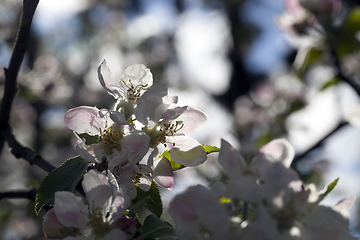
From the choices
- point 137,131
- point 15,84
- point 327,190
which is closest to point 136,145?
point 137,131

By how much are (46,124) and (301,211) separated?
189 inches

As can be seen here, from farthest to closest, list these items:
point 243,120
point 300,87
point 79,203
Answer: point 243,120 → point 300,87 → point 79,203

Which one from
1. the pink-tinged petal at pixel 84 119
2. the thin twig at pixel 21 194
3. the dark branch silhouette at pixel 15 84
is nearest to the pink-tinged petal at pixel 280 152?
the pink-tinged petal at pixel 84 119

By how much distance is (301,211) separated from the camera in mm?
604

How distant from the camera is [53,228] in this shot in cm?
71

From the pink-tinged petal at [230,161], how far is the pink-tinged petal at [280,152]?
4cm

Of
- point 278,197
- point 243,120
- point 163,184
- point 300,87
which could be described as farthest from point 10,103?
point 243,120

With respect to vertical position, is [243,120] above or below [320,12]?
below

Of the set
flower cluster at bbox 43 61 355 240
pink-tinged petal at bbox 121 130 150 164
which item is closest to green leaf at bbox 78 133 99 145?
flower cluster at bbox 43 61 355 240

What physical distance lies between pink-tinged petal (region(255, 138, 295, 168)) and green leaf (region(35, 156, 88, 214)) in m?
0.38

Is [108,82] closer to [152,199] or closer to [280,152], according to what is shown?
[152,199]

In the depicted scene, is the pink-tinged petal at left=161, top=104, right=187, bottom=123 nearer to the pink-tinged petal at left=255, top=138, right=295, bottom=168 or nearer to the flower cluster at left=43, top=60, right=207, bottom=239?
the flower cluster at left=43, top=60, right=207, bottom=239

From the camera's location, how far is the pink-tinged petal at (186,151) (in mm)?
785

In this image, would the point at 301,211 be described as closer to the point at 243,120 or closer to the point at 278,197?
the point at 278,197
